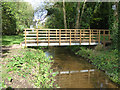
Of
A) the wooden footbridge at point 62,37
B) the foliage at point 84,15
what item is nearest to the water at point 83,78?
the wooden footbridge at point 62,37

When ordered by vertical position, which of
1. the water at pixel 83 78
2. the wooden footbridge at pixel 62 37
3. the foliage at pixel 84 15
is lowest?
the water at pixel 83 78

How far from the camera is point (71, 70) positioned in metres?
7.21

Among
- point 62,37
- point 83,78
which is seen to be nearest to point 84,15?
point 62,37

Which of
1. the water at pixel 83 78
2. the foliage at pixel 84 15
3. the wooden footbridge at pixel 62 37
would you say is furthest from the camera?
the foliage at pixel 84 15

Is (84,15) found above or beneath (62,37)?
above

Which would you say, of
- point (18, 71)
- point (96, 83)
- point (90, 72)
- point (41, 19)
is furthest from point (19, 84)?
point (41, 19)

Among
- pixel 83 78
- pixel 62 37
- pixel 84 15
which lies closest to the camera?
pixel 83 78

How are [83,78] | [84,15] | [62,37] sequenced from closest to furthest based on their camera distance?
[83,78] → [62,37] → [84,15]

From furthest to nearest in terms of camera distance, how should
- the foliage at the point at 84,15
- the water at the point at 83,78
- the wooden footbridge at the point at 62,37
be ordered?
the foliage at the point at 84,15 < the wooden footbridge at the point at 62,37 < the water at the point at 83,78

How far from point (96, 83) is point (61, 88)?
1726 mm

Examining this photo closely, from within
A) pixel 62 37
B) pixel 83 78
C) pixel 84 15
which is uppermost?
pixel 84 15

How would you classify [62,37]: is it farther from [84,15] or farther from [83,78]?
[84,15]

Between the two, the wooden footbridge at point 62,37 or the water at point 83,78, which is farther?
the wooden footbridge at point 62,37

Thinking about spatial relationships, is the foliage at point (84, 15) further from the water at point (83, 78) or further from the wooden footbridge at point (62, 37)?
the water at point (83, 78)
